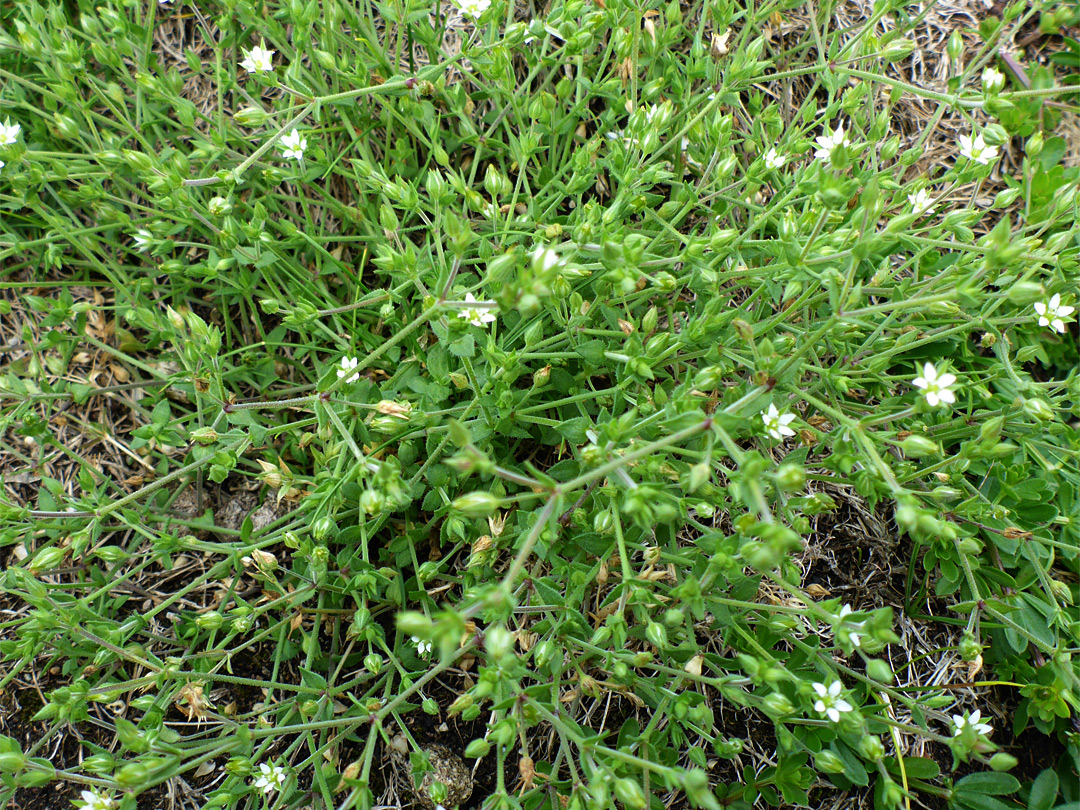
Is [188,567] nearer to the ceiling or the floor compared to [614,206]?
nearer to the floor

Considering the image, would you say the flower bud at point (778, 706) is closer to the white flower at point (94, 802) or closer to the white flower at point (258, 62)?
the white flower at point (94, 802)

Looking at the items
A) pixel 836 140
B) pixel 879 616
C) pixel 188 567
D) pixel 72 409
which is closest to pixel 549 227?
pixel 836 140

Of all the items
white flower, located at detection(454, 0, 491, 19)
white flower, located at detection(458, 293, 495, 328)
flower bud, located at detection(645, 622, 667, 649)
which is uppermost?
white flower, located at detection(454, 0, 491, 19)

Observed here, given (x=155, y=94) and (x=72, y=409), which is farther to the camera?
(x=72, y=409)

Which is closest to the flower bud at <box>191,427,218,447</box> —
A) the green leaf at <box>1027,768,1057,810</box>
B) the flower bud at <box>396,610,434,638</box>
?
the flower bud at <box>396,610,434,638</box>

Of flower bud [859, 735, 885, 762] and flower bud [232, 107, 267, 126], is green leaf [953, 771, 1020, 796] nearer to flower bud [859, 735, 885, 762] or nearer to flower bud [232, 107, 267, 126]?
flower bud [859, 735, 885, 762]

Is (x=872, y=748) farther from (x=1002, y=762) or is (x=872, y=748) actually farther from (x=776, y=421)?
(x=776, y=421)

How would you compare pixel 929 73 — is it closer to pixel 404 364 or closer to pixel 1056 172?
pixel 1056 172
